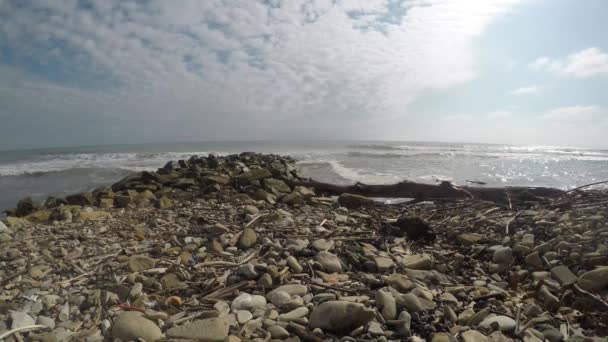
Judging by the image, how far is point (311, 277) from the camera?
222 centimetres

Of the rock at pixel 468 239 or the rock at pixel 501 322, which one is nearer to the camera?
the rock at pixel 501 322

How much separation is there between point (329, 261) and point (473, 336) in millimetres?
1090

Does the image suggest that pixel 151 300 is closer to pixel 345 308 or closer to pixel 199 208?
pixel 345 308

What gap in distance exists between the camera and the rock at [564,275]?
2.01 meters

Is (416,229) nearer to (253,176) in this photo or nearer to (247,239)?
(247,239)

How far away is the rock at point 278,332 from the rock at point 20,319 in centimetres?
131

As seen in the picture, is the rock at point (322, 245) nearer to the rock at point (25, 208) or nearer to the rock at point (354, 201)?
the rock at point (354, 201)

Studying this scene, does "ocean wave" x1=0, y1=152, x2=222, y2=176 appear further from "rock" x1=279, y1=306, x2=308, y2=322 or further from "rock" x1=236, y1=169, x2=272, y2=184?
"rock" x1=279, y1=306, x2=308, y2=322

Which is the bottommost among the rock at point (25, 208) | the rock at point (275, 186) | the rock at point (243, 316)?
the rock at point (25, 208)

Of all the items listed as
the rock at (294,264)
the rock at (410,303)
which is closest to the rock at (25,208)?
the rock at (294,264)

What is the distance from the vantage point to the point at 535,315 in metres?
1.74

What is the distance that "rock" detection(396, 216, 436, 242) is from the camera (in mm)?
3146

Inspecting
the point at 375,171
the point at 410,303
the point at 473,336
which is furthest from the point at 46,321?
the point at 375,171

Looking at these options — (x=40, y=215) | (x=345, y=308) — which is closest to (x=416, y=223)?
(x=345, y=308)
